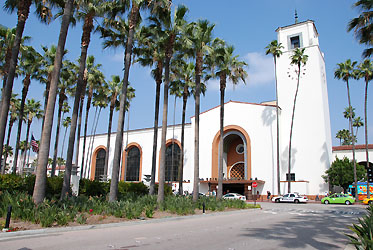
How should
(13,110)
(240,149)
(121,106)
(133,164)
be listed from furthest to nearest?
(133,164) < (240,149) < (13,110) < (121,106)

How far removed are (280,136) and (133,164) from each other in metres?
Answer: 28.1

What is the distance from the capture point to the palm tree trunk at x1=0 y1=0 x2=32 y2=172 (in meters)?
15.1

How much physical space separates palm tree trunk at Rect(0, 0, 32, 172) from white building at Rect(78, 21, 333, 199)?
2592 centimetres

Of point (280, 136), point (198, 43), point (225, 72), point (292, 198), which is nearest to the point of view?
point (198, 43)

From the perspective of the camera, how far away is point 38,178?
1227cm

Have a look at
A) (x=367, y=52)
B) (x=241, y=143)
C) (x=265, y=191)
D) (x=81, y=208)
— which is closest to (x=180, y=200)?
(x=81, y=208)

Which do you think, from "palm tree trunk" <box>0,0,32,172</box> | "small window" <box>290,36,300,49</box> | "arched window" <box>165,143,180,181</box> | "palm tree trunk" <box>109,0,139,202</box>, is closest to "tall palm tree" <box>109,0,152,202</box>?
"palm tree trunk" <box>109,0,139,202</box>

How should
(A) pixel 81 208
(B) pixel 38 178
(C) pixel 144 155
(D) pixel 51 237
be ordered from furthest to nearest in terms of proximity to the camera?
1. (C) pixel 144 155
2. (A) pixel 81 208
3. (B) pixel 38 178
4. (D) pixel 51 237

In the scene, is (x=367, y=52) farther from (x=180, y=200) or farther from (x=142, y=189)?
(x=142, y=189)

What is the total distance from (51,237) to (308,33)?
4823 cm

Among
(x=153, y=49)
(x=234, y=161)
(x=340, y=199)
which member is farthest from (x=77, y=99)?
(x=234, y=161)

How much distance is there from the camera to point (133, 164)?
56.3m

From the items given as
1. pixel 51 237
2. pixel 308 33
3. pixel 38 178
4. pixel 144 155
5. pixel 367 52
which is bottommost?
pixel 51 237

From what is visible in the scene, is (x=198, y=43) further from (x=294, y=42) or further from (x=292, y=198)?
(x=294, y=42)
